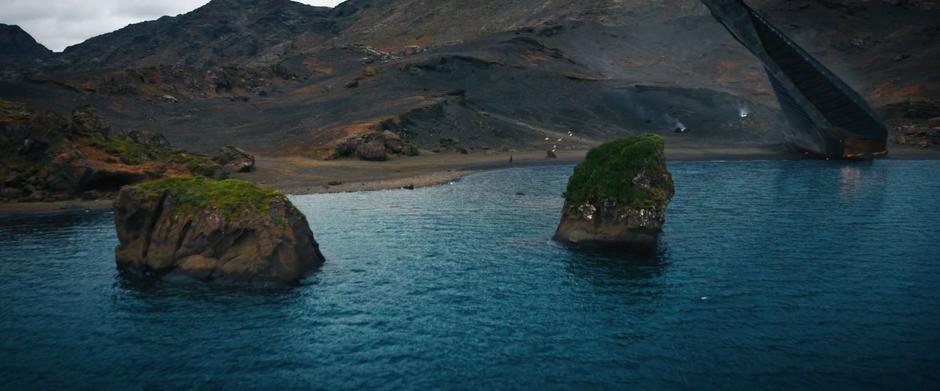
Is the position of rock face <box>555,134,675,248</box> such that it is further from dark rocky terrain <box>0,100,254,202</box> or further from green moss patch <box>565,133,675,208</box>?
dark rocky terrain <box>0,100,254,202</box>

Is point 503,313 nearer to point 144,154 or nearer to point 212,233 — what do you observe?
point 212,233

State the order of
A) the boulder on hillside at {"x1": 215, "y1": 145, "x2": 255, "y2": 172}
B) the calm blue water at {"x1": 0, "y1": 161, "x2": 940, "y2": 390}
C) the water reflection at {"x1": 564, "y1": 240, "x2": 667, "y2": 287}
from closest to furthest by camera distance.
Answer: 1. the calm blue water at {"x1": 0, "y1": 161, "x2": 940, "y2": 390}
2. the water reflection at {"x1": 564, "y1": 240, "x2": 667, "y2": 287}
3. the boulder on hillside at {"x1": 215, "y1": 145, "x2": 255, "y2": 172}

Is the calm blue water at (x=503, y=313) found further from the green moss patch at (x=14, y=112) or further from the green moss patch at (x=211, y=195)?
the green moss patch at (x=14, y=112)

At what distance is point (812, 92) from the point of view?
10131 cm

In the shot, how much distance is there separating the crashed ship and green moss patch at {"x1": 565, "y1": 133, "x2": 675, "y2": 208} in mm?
60905

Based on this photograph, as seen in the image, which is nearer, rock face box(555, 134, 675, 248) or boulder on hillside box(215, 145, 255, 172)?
rock face box(555, 134, 675, 248)

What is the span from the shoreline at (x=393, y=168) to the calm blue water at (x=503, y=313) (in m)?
18.9

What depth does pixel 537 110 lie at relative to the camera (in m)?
144

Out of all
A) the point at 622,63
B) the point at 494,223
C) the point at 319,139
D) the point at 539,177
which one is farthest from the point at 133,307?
the point at 622,63

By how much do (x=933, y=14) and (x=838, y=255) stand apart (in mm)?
176144

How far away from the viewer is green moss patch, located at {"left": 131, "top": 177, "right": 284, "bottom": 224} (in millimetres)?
40188

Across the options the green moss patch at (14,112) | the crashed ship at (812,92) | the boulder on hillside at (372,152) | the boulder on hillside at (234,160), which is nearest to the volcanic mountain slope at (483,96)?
the boulder on hillside at (372,152)

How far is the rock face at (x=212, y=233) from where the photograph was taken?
39031 millimetres

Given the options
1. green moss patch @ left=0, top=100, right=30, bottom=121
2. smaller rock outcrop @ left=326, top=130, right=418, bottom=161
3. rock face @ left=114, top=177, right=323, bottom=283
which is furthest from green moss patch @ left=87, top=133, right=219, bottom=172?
rock face @ left=114, top=177, right=323, bottom=283
